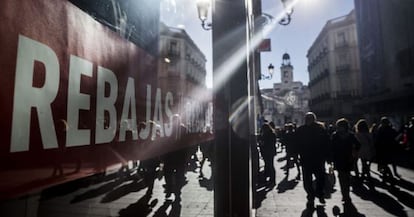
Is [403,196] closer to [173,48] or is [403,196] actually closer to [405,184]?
[405,184]

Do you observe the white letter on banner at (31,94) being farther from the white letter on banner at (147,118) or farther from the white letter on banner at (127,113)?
the white letter on banner at (147,118)

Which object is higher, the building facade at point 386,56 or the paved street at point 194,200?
the building facade at point 386,56

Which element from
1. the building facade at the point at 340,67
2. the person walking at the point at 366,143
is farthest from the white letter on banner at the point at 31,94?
the building facade at the point at 340,67

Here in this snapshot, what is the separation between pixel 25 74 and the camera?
3.90 feet

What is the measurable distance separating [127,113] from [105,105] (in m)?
0.30

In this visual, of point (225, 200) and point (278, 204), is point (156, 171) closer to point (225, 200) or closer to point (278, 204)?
point (225, 200)

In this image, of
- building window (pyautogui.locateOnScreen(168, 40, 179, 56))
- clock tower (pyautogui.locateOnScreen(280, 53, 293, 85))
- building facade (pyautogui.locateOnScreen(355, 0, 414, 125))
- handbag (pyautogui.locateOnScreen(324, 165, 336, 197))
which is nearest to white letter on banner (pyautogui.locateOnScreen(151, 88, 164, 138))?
building window (pyautogui.locateOnScreen(168, 40, 179, 56))

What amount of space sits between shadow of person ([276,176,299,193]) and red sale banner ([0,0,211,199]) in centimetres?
549

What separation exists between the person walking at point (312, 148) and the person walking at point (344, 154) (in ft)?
0.85

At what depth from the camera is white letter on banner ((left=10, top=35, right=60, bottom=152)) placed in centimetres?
115

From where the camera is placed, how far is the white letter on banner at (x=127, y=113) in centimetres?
194

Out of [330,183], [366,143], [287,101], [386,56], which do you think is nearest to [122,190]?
[330,183]

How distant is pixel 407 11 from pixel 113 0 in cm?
1969

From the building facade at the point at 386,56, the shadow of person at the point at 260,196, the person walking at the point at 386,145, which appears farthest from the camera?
the building facade at the point at 386,56
